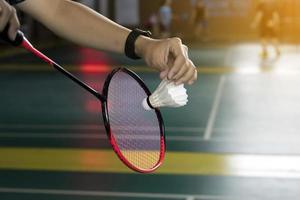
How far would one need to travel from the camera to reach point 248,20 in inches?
1260

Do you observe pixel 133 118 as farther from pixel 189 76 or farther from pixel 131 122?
pixel 189 76

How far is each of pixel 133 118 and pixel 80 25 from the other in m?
0.62

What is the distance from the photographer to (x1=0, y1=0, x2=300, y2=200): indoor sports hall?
6215mm

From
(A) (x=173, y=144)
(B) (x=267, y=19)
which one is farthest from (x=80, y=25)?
(B) (x=267, y=19)

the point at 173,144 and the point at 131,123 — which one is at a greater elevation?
the point at 173,144

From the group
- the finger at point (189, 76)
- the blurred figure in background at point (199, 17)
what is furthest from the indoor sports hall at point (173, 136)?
the blurred figure in background at point (199, 17)

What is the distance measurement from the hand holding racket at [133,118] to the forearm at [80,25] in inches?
4.6

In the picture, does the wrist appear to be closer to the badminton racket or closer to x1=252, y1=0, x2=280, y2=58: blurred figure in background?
the badminton racket

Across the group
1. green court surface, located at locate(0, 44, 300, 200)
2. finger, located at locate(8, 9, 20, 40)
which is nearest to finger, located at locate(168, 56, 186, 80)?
finger, located at locate(8, 9, 20, 40)

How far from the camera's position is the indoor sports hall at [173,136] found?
621cm

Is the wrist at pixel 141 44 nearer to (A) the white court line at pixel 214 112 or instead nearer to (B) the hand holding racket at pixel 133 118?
(B) the hand holding racket at pixel 133 118

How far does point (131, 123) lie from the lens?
2.76 m

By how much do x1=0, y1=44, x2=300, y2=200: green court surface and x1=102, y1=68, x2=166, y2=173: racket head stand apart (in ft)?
Result: 10.4

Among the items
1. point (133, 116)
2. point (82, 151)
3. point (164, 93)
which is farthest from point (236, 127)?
point (164, 93)
